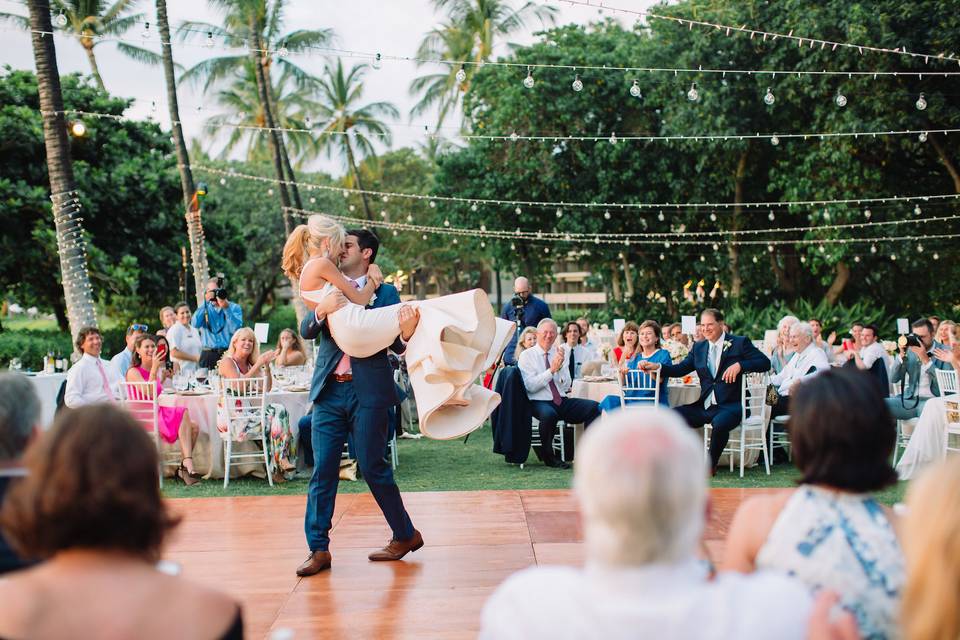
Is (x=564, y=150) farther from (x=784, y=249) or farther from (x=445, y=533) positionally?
(x=445, y=533)

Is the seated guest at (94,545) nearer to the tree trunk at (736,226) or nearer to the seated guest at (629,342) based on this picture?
the seated guest at (629,342)

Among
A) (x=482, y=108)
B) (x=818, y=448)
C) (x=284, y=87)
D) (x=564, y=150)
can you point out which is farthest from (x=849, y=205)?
(x=284, y=87)

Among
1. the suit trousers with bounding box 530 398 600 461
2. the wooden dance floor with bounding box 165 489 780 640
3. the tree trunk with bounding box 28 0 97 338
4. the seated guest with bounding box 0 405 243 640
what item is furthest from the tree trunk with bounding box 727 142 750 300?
the seated guest with bounding box 0 405 243 640

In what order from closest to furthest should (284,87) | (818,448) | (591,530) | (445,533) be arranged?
(591,530) → (818,448) → (445,533) → (284,87)

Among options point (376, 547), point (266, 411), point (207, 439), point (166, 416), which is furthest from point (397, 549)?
point (166, 416)

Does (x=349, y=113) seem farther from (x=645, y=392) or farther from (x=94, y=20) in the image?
(x=645, y=392)

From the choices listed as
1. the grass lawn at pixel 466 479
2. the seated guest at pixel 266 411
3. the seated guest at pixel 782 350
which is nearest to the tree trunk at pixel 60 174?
the seated guest at pixel 266 411

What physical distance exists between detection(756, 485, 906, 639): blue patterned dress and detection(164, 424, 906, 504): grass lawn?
544 centimetres

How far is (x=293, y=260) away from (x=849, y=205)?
1667 centimetres

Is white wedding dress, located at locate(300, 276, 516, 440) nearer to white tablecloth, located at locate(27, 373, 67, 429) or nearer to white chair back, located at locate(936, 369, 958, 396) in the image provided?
white chair back, located at locate(936, 369, 958, 396)

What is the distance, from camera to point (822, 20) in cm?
1711

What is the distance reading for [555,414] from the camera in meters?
9.52

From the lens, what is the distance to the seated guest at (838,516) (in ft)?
6.66

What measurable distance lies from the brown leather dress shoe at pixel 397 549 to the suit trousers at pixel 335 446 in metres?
0.34
